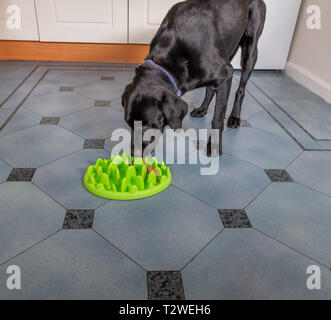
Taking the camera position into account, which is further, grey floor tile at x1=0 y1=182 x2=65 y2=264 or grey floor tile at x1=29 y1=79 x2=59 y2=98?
grey floor tile at x1=29 y1=79 x2=59 y2=98

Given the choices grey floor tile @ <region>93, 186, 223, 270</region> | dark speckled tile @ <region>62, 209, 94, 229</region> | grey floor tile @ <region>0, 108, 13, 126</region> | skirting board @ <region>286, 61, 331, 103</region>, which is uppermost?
skirting board @ <region>286, 61, 331, 103</region>

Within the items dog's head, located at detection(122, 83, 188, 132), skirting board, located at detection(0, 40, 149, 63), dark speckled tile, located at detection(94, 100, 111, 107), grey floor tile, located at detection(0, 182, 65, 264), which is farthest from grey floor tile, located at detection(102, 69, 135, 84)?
grey floor tile, located at detection(0, 182, 65, 264)

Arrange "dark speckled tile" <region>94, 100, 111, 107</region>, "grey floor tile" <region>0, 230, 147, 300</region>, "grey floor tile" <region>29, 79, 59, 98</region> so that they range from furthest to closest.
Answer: "grey floor tile" <region>29, 79, 59, 98</region>, "dark speckled tile" <region>94, 100, 111, 107</region>, "grey floor tile" <region>0, 230, 147, 300</region>

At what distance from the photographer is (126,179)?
4.98ft

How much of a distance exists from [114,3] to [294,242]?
10.6 feet

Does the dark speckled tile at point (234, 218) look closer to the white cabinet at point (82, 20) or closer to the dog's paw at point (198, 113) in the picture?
the dog's paw at point (198, 113)

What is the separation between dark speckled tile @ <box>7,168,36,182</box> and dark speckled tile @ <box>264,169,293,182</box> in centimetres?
135

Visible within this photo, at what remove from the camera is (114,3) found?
3.44 m

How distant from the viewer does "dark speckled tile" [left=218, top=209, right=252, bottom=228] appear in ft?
4.57

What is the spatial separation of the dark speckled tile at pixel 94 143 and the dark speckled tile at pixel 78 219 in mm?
644

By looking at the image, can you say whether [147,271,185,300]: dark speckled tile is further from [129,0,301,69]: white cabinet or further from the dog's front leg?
[129,0,301,69]: white cabinet

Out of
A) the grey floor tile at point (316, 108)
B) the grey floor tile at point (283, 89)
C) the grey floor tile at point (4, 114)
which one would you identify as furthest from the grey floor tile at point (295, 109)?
the grey floor tile at point (4, 114)

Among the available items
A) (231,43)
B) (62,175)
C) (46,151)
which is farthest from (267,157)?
(46,151)
